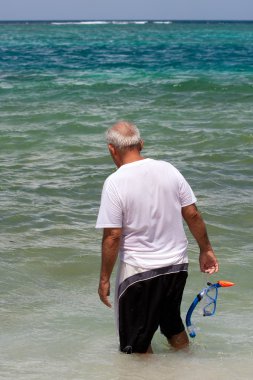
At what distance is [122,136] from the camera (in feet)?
15.3

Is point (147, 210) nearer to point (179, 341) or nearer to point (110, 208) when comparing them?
point (110, 208)

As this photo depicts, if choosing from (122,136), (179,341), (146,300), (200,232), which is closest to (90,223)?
(179,341)

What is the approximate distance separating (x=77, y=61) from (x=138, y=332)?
108ft

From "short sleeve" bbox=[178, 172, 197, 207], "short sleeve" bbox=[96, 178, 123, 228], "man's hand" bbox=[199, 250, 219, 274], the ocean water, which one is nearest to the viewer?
"short sleeve" bbox=[96, 178, 123, 228]

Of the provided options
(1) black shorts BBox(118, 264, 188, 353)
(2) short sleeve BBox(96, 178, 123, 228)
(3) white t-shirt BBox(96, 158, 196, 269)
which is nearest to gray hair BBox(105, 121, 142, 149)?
(3) white t-shirt BBox(96, 158, 196, 269)

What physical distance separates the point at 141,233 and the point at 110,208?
24 centimetres

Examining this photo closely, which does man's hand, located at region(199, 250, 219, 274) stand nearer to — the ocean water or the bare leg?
the bare leg

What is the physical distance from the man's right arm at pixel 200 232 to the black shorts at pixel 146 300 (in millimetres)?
218

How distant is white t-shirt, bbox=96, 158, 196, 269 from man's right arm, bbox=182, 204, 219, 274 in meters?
0.07

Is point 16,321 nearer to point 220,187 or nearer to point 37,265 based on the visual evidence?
point 37,265

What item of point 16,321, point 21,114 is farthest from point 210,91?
point 16,321

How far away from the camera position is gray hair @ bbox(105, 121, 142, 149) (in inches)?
184

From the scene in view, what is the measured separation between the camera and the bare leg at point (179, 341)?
5035mm

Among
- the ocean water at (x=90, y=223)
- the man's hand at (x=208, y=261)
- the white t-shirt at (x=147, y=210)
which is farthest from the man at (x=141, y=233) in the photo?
the ocean water at (x=90, y=223)
